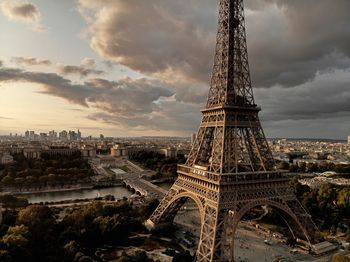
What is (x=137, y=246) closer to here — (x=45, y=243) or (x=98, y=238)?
(x=98, y=238)

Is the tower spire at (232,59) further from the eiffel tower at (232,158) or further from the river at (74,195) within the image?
the river at (74,195)

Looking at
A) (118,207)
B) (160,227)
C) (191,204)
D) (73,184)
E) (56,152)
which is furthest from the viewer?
(56,152)

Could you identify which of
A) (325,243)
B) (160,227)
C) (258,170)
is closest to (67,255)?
(160,227)

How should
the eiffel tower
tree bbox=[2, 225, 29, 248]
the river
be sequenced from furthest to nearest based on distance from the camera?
the river < the eiffel tower < tree bbox=[2, 225, 29, 248]

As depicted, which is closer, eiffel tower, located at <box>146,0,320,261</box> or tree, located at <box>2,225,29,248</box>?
tree, located at <box>2,225,29,248</box>

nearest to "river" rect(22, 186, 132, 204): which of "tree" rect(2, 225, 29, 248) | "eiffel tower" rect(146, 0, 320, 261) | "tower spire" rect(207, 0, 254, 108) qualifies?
"tree" rect(2, 225, 29, 248)

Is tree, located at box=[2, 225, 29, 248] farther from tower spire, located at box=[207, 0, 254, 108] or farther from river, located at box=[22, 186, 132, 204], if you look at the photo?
river, located at box=[22, 186, 132, 204]
